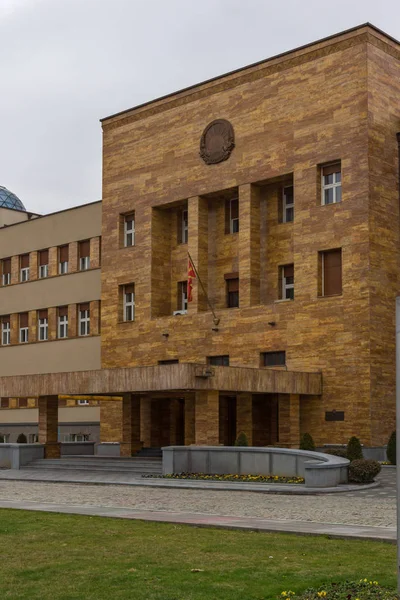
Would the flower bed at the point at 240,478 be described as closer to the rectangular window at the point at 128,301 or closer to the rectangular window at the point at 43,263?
the rectangular window at the point at 128,301

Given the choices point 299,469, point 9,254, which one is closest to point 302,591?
point 299,469

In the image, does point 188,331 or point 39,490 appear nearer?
point 39,490

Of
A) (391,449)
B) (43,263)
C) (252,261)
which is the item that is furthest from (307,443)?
(43,263)

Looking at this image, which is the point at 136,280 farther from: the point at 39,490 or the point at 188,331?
the point at 39,490

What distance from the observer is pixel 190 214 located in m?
44.3

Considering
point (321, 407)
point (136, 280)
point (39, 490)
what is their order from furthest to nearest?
point (136, 280) < point (321, 407) < point (39, 490)

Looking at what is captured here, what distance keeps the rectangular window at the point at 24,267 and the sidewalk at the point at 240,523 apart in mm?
37683

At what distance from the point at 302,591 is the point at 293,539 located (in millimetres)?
4163

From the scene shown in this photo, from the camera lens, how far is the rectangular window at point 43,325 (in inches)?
2156

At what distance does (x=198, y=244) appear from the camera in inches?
1730

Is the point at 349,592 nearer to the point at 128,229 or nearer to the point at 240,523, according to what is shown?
the point at 240,523

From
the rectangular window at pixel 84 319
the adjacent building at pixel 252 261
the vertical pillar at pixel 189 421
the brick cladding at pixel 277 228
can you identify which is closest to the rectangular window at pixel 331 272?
the adjacent building at pixel 252 261

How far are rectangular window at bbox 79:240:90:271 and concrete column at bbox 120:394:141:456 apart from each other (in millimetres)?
14516

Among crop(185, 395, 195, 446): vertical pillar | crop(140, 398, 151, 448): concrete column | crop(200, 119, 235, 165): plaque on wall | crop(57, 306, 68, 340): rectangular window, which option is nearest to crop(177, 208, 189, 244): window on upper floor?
crop(200, 119, 235, 165): plaque on wall
